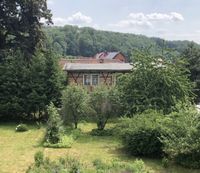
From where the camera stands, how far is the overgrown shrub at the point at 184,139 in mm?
18516

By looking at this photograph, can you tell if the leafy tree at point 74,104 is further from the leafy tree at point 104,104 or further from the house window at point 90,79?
the house window at point 90,79

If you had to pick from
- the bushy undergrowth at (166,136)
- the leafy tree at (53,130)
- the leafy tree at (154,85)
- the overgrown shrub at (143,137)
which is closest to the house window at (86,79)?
the leafy tree at (154,85)

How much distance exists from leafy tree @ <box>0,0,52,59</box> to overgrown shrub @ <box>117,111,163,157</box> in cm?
1696

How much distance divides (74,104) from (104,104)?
2.21 meters

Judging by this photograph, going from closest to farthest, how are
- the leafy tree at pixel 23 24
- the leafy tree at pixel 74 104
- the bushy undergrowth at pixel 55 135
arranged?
the bushy undergrowth at pixel 55 135, the leafy tree at pixel 74 104, the leafy tree at pixel 23 24

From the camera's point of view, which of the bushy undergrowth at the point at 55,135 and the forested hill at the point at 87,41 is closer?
the bushy undergrowth at the point at 55,135

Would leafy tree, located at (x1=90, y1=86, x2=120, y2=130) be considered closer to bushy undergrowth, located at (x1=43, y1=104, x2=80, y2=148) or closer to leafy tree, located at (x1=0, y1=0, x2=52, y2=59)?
bushy undergrowth, located at (x1=43, y1=104, x2=80, y2=148)

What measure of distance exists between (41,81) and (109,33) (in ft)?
469

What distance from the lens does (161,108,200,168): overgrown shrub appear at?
60.7 ft

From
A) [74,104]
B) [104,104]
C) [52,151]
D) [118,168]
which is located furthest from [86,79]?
[118,168]

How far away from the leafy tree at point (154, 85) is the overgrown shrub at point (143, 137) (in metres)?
5.37

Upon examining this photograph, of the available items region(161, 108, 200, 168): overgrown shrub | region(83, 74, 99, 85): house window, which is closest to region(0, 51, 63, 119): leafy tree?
region(83, 74, 99, 85): house window

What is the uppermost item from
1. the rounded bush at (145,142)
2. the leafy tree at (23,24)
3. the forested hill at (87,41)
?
the leafy tree at (23,24)

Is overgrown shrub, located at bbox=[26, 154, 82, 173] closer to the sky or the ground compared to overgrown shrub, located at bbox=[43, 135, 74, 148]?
closer to the sky
